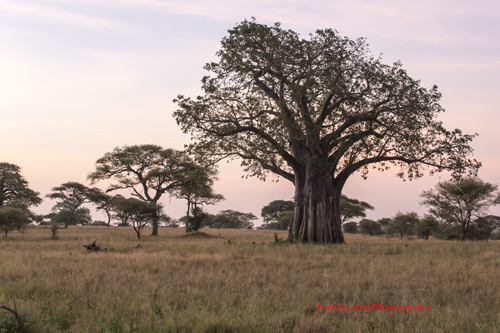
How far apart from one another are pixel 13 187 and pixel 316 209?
39.3 meters

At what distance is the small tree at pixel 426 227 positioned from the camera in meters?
43.5

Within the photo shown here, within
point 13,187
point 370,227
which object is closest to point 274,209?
point 370,227

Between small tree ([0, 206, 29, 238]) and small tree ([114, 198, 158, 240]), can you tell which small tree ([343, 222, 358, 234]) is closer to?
small tree ([114, 198, 158, 240])

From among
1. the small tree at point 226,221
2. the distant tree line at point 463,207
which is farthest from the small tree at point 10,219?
the small tree at point 226,221

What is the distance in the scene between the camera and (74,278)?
767 centimetres

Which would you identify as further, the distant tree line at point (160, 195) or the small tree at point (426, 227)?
the small tree at point (426, 227)

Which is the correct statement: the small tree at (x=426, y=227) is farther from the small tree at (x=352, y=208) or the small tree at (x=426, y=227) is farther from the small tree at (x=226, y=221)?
the small tree at (x=226, y=221)

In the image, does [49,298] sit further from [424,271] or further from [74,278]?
[424,271]

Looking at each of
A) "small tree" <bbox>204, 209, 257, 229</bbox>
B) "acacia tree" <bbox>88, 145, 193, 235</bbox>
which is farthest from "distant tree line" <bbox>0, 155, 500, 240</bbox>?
"small tree" <bbox>204, 209, 257, 229</bbox>

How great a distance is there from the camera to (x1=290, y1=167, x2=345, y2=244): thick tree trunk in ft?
62.0

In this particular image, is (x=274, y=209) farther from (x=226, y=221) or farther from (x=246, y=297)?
(x=246, y=297)

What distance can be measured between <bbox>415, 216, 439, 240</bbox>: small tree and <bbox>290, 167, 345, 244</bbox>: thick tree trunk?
28.5 m

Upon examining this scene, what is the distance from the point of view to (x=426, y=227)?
43.7 m

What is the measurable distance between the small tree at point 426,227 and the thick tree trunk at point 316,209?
28.5m
